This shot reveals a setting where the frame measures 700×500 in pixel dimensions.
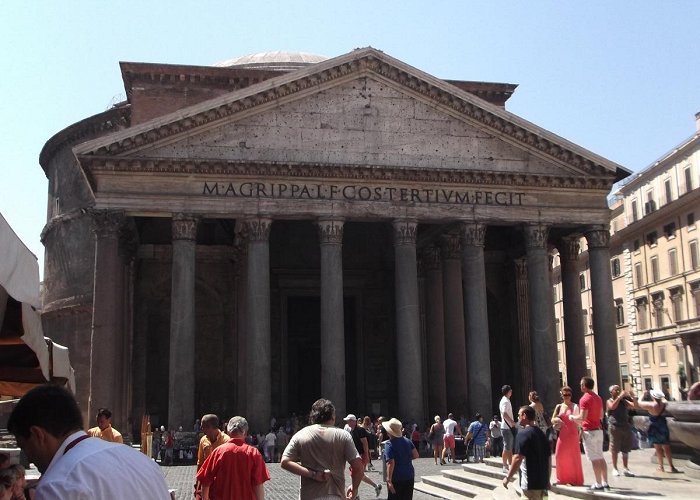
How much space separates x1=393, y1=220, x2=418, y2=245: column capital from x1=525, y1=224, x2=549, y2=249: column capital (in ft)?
12.3

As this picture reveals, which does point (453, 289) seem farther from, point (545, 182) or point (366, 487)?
point (366, 487)

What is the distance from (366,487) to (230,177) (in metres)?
11.1

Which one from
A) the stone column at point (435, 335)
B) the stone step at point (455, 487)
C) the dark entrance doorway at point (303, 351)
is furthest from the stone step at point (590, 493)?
the dark entrance doorway at point (303, 351)

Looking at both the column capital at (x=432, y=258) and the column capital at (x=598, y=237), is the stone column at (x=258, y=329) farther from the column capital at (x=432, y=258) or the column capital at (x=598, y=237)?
the column capital at (x=598, y=237)

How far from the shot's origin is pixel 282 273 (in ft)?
98.0

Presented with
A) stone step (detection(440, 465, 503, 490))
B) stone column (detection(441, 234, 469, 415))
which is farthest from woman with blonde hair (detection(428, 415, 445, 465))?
stone step (detection(440, 465, 503, 490))

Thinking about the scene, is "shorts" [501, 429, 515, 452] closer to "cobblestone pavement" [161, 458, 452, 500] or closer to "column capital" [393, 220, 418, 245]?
"cobblestone pavement" [161, 458, 452, 500]

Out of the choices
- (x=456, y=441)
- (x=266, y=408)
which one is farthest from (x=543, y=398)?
(x=266, y=408)

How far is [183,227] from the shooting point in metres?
22.8

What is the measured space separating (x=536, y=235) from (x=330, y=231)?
655cm

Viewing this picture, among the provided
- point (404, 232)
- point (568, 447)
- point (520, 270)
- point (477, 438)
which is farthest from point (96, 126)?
point (568, 447)

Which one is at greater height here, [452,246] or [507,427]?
[452,246]

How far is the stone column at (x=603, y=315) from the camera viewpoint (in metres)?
24.2

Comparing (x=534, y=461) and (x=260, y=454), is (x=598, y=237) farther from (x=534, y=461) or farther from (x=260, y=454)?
(x=260, y=454)
